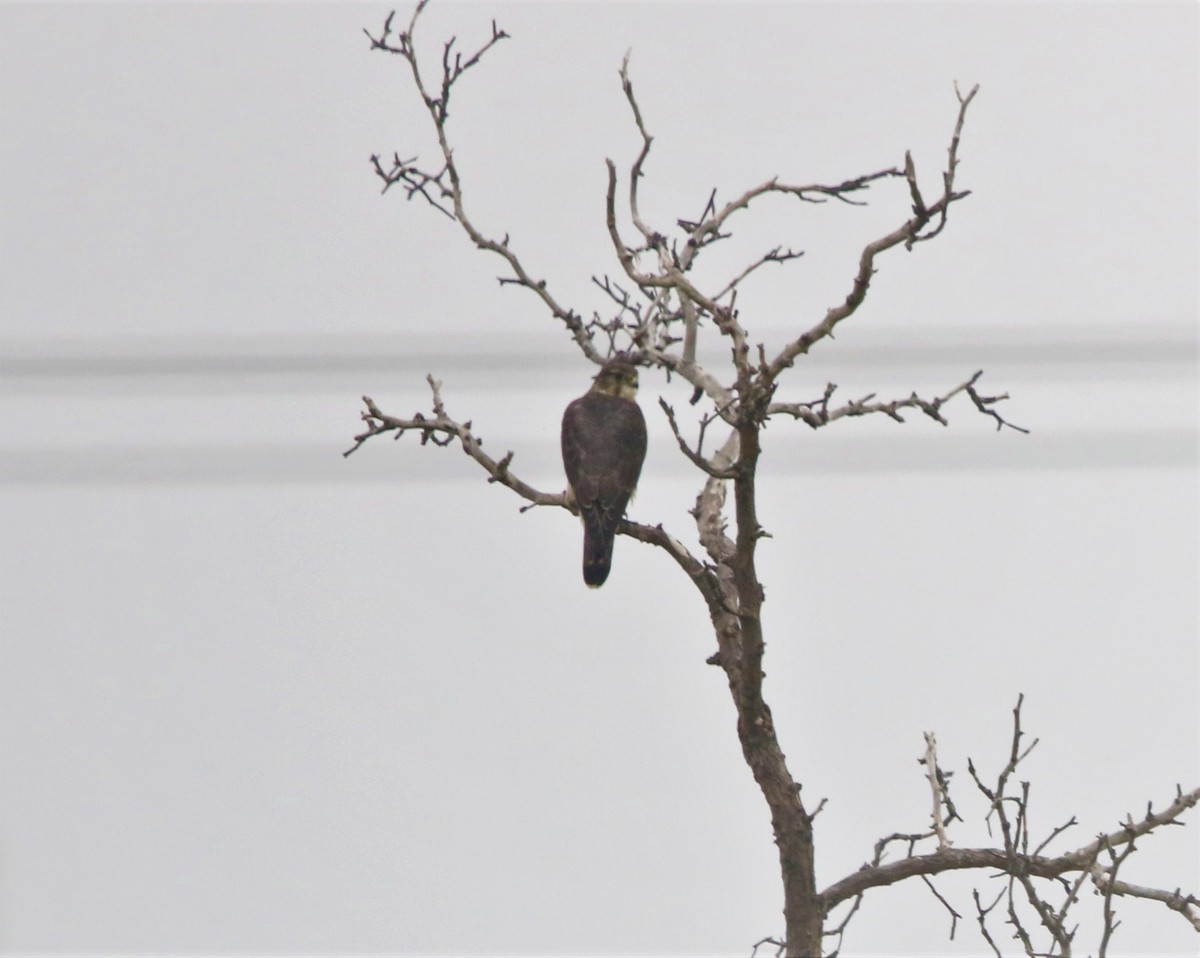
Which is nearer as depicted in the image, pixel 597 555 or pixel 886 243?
pixel 886 243

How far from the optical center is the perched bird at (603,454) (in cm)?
676

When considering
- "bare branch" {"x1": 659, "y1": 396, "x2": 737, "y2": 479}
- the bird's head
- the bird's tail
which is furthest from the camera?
the bird's head

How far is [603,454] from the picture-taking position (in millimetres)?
7082

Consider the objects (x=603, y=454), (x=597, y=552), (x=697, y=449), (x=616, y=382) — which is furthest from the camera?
(x=616, y=382)

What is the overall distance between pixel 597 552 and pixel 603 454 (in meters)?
0.55

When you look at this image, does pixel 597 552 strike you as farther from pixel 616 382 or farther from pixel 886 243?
pixel 886 243

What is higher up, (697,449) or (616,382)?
(616,382)

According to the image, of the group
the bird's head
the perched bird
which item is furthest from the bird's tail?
the bird's head

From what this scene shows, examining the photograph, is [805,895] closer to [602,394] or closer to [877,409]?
[877,409]

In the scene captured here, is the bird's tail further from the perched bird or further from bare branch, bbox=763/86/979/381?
bare branch, bbox=763/86/979/381

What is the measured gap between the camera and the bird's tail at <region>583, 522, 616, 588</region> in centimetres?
673

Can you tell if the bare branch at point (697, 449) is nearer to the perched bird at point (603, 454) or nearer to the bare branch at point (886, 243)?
the bare branch at point (886, 243)

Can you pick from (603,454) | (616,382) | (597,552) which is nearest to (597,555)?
(597,552)

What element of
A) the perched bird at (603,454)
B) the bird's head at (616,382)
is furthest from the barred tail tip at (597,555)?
the bird's head at (616,382)
